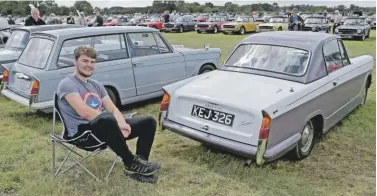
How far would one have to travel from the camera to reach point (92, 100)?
3801 millimetres

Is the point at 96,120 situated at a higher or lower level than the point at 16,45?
higher

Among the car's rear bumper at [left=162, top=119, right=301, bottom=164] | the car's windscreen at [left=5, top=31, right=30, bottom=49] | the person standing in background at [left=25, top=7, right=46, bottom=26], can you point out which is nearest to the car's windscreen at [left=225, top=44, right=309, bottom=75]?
the car's rear bumper at [left=162, top=119, right=301, bottom=164]

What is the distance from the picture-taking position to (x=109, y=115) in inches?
137

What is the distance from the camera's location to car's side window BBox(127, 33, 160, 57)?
6613mm

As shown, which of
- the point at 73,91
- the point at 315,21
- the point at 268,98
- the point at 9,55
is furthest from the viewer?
the point at 315,21

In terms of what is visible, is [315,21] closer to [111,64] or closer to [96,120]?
[111,64]

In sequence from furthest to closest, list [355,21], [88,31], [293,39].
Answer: [355,21] < [88,31] < [293,39]

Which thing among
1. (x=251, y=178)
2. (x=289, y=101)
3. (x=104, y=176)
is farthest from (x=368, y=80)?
(x=104, y=176)

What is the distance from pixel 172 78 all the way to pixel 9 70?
114 inches

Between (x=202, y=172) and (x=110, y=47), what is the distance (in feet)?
10.5

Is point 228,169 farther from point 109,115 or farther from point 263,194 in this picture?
point 109,115

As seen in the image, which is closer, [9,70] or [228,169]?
[228,169]

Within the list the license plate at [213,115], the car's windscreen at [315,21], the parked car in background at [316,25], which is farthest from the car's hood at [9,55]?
the car's windscreen at [315,21]

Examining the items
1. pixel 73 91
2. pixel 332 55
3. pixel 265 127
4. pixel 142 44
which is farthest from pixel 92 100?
pixel 332 55
